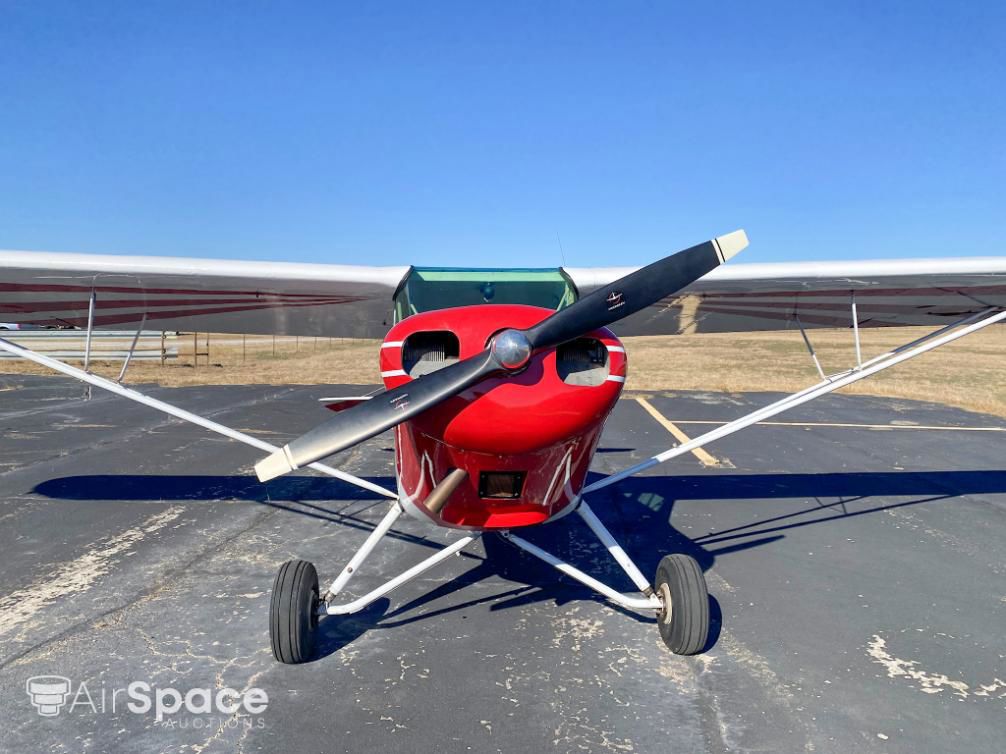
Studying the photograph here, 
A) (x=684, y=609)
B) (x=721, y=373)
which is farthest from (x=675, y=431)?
(x=721, y=373)

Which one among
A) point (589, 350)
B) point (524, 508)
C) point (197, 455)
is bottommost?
point (197, 455)

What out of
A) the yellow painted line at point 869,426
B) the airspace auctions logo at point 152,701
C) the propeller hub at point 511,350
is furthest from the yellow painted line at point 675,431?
the airspace auctions logo at point 152,701

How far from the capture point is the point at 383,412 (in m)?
3.10

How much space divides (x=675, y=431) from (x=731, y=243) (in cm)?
857

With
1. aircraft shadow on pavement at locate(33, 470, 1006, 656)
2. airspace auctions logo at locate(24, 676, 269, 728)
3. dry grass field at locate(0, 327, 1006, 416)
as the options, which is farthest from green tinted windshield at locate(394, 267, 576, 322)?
dry grass field at locate(0, 327, 1006, 416)

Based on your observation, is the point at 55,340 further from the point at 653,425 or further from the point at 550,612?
the point at 550,612

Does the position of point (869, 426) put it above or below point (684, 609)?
below

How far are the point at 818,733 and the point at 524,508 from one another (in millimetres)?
1789

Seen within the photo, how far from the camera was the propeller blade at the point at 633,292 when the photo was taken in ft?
10.00

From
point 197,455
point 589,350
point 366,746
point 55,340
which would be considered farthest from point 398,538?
point 55,340

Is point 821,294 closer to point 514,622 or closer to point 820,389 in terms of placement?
point 820,389

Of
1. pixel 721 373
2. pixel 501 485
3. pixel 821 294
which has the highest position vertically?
pixel 821 294

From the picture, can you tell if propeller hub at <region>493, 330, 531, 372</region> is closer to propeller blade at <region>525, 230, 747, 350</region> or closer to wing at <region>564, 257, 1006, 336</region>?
propeller blade at <region>525, 230, 747, 350</region>

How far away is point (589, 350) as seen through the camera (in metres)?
3.30
